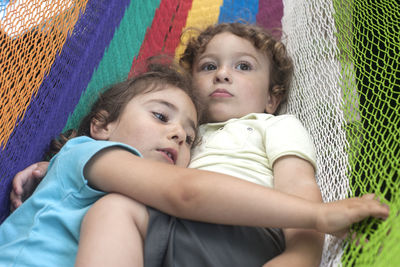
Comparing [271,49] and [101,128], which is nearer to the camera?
[101,128]

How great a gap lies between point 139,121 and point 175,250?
0.34 m

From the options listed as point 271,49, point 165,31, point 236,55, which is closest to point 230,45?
point 236,55

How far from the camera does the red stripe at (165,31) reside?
1401 mm

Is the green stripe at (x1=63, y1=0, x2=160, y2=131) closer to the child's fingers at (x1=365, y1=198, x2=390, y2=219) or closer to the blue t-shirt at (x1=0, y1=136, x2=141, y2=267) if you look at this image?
the blue t-shirt at (x1=0, y1=136, x2=141, y2=267)

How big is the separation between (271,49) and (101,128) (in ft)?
1.95

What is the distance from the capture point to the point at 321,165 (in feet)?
3.16

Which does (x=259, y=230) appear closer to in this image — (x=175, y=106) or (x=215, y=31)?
(x=175, y=106)

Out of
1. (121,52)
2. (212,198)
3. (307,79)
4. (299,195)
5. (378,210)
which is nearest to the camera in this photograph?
(378,210)

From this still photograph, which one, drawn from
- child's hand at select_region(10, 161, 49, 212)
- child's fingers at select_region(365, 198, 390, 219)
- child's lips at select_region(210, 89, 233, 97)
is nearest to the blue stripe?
child's lips at select_region(210, 89, 233, 97)

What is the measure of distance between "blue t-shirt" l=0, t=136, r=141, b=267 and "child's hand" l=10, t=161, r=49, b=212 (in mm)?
97

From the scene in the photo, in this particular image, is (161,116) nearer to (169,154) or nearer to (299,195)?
(169,154)

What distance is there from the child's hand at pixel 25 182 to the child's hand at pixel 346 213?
61 centimetres

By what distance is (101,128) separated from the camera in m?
1.07

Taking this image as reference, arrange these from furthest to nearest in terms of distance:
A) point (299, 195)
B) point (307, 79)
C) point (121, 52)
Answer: point (121, 52)
point (307, 79)
point (299, 195)
